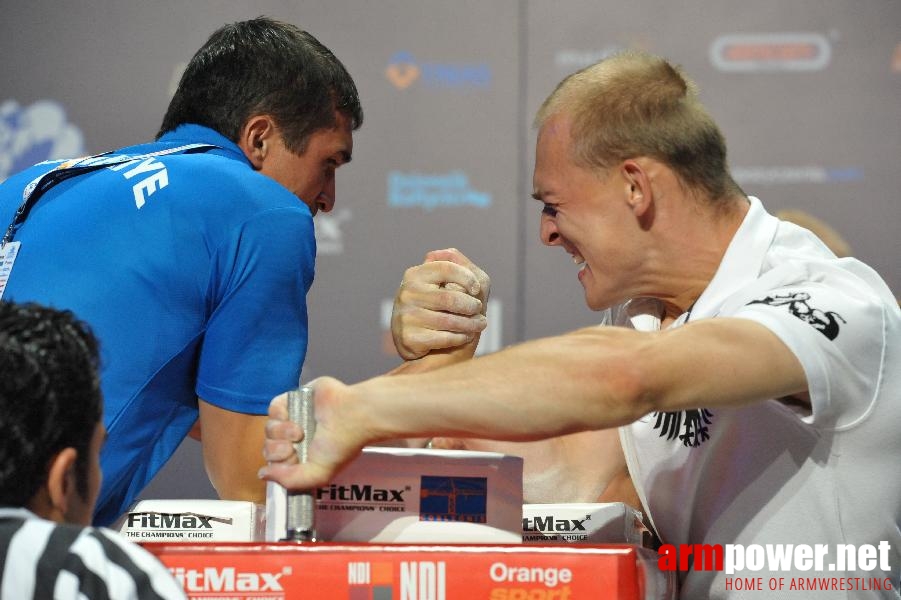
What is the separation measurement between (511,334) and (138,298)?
8.04 feet

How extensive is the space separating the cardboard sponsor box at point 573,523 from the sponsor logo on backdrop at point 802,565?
8cm

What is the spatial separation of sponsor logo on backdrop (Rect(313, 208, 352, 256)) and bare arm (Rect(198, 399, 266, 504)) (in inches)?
94.0

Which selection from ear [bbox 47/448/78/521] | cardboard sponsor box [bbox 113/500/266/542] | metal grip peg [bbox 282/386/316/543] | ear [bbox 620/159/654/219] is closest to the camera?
ear [bbox 47/448/78/521]

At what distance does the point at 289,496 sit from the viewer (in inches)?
48.4

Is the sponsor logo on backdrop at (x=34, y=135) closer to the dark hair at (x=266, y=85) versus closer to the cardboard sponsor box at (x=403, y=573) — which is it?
the dark hair at (x=266, y=85)

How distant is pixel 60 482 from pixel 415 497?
1.30 feet

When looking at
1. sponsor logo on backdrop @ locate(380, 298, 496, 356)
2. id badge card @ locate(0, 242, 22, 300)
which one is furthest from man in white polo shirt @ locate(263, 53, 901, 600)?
sponsor logo on backdrop @ locate(380, 298, 496, 356)

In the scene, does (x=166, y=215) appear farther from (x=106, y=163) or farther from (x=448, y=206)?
(x=448, y=206)

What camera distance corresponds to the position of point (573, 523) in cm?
149

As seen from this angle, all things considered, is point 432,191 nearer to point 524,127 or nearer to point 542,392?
point 524,127

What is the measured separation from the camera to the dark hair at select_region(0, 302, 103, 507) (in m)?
1.04

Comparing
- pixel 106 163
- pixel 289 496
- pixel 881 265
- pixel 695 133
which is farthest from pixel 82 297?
pixel 881 265

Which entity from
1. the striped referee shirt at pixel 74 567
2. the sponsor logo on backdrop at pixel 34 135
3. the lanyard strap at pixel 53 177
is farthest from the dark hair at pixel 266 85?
the sponsor logo on backdrop at pixel 34 135

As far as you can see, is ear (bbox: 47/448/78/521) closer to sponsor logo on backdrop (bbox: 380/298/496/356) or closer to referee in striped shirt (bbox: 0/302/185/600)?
referee in striped shirt (bbox: 0/302/185/600)
